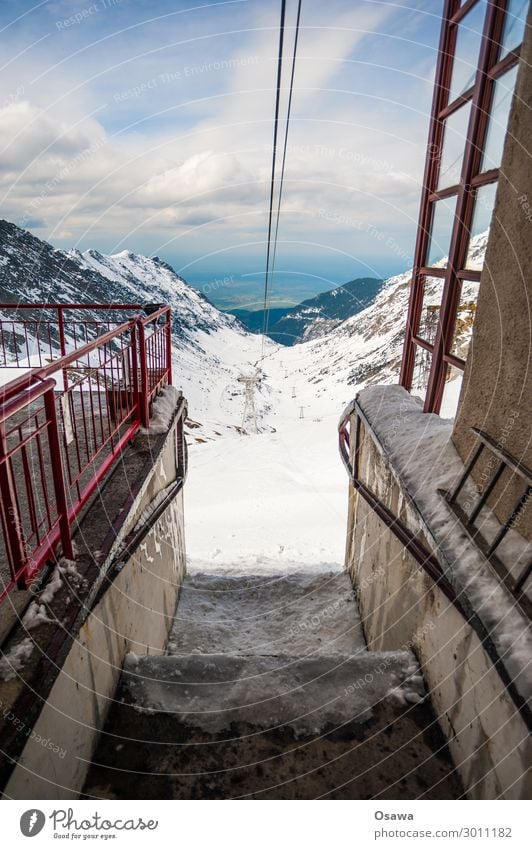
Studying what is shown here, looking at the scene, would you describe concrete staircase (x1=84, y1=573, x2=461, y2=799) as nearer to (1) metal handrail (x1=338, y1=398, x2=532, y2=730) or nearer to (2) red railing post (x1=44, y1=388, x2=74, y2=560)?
(1) metal handrail (x1=338, y1=398, x2=532, y2=730)

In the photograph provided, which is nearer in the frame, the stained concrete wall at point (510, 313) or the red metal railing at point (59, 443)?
the red metal railing at point (59, 443)

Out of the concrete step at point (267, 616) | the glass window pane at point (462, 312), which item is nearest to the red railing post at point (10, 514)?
the concrete step at point (267, 616)

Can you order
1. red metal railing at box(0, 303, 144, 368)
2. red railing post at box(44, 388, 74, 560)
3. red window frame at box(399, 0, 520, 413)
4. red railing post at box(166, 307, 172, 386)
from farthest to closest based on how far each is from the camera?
red railing post at box(166, 307, 172, 386)
red metal railing at box(0, 303, 144, 368)
red window frame at box(399, 0, 520, 413)
red railing post at box(44, 388, 74, 560)

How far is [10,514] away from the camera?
2180mm

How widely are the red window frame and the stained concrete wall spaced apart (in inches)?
22.1

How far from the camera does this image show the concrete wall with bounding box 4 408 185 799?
204cm

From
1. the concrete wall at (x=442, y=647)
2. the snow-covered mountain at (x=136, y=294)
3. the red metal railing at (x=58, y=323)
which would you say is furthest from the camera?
the snow-covered mountain at (x=136, y=294)

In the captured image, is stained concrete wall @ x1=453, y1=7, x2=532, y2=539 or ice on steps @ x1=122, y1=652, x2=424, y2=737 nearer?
stained concrete wall @ x1=453, y1=7, x2=532, y2=539

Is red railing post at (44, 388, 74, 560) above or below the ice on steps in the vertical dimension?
above

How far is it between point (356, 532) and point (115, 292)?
5574 inches

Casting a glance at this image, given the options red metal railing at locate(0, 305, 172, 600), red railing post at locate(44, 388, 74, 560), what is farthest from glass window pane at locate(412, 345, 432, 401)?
red railing post at locate(44, 388, 74, 560)

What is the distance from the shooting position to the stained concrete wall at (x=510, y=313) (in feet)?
9.30

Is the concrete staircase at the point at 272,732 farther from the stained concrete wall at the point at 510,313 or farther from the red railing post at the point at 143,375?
the red railing post at the point at 143,375

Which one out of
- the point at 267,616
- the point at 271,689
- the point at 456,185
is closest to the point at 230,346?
the point at 267,616
